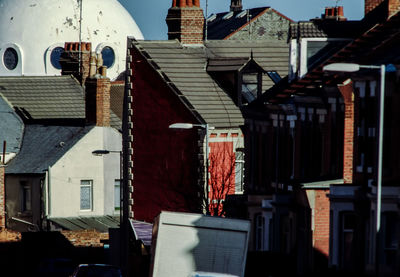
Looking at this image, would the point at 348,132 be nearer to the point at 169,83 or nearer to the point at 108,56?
the point at 169,83

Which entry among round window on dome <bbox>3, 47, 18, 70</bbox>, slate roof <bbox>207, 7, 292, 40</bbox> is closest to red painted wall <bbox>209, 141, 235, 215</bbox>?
slate roof <bbox>207, 7, 292, 40</bbox>

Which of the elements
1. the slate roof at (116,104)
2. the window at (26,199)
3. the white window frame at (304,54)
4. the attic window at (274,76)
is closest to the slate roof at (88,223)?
the window at (26,199)

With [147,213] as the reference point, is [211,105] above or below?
above

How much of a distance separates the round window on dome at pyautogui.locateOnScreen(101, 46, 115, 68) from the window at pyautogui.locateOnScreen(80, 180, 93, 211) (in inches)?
1119

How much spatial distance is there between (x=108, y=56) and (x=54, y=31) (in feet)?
13.8

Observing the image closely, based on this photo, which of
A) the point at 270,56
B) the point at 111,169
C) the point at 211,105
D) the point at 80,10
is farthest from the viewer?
the point at 80,10

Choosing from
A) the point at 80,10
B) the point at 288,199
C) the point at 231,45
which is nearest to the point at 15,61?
the point at 80,10

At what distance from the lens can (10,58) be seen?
314 feet

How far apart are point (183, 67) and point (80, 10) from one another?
3670 cm

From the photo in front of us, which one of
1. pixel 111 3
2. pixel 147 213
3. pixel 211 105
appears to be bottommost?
pixel 147 213

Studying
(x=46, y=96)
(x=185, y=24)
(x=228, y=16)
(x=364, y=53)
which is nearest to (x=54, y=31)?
(x=46, y=96)

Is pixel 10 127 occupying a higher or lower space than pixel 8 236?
higher

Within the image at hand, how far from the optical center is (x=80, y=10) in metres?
92.6

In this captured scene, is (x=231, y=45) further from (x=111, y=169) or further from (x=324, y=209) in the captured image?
(x=324, y=209)
